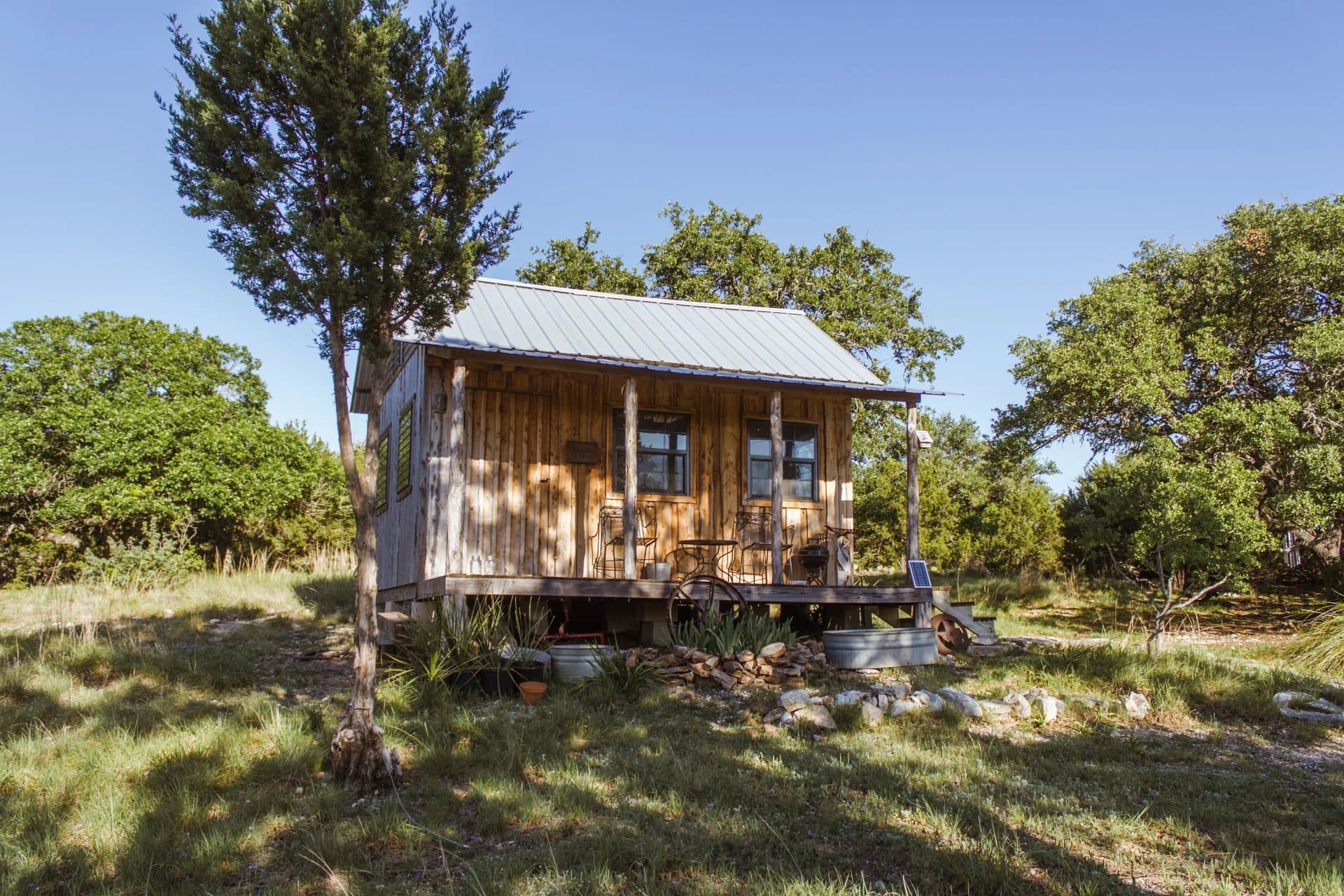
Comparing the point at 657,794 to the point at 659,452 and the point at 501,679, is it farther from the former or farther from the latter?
the point at 659,452

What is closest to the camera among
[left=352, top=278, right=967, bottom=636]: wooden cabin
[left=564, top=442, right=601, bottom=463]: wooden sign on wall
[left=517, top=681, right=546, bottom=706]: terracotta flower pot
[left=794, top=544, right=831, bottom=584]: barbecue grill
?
[left=517, top=681, right=546, bottom=706]: terracotta flower pot

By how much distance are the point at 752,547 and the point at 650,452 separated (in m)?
1.75

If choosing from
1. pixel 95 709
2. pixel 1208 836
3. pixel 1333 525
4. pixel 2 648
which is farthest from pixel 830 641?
pixel 1333 525

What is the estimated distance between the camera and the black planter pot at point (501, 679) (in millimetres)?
8195

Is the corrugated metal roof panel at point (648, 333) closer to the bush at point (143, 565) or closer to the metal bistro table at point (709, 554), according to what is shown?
the metal bistro table at point (709, 554)

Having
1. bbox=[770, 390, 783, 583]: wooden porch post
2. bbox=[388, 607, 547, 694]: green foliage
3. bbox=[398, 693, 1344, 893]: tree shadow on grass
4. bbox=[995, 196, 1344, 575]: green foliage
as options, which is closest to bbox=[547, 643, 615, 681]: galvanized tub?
bbox=[388, 607, 547, 694]: green foliage

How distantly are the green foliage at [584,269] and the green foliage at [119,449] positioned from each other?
260 inches

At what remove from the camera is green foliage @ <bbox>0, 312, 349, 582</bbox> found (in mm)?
17172

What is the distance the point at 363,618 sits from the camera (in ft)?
20.1

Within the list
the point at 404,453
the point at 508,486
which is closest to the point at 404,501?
the point at 404,453

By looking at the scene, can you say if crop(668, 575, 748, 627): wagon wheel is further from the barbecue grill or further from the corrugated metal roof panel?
the corrugated metal roof panel

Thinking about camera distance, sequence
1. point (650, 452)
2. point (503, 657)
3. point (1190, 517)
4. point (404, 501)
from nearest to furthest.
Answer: point (503, 657), point (1190, 517), point (650, 452), point (404, 501)

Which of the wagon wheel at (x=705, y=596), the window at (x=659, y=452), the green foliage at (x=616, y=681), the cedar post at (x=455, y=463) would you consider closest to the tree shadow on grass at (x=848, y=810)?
the green foliage at (x=616, y=681)

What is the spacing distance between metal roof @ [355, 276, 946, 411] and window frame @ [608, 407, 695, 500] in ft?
2.74
